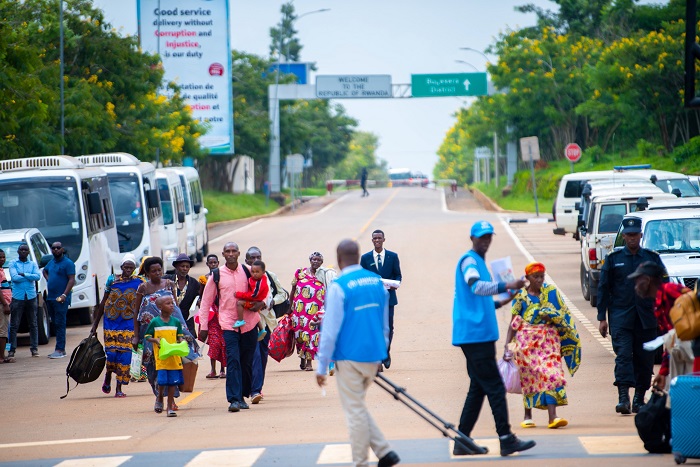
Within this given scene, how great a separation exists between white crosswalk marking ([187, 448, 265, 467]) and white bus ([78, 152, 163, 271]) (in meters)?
18.8

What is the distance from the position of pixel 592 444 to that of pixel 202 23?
50.0m

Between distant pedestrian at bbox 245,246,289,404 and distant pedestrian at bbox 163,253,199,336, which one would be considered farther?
distant pedestrian at bbox 163,253,199,336

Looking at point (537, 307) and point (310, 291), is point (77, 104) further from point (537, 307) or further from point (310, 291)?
point (537, 307)

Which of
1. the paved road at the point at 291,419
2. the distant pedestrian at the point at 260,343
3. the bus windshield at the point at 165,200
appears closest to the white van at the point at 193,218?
the bus windshield at the point at 165,200

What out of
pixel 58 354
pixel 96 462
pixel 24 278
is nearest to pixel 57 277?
pixel 24 278

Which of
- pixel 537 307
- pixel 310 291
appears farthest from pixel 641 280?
pixel 310 291

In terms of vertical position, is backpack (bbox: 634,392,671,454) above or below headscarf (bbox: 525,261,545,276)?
below

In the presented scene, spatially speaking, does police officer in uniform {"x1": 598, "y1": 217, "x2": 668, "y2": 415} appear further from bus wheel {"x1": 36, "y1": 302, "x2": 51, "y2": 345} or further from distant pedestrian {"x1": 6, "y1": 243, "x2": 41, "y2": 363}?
bus wheel {"x1": 36, "y1": 302, "x2": 51, "y2": 345}

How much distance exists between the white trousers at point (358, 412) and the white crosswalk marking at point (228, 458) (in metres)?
1.26

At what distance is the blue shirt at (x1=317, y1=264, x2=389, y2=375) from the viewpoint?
29.7 feet

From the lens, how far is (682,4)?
48.6 meters

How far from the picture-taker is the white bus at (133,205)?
29594mm

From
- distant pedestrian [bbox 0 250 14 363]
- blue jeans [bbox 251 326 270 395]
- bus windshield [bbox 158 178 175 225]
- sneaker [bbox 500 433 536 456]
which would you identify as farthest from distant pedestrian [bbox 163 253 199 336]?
bus windshield [bbox 158 178 175 225]

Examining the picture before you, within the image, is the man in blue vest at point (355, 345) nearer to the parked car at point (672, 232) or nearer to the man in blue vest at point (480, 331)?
the man in blue vest at point (480, 331)
